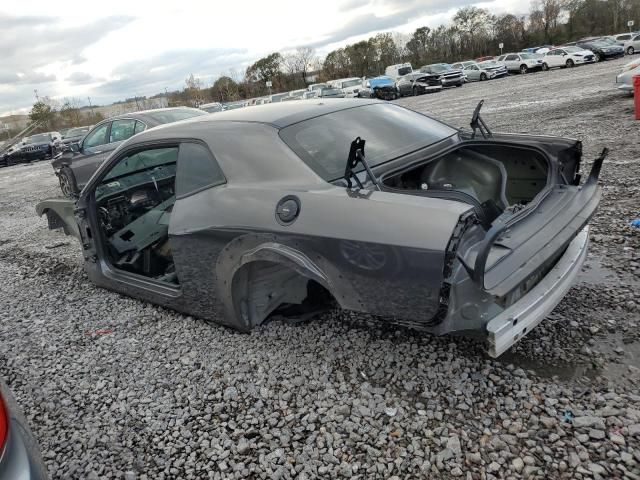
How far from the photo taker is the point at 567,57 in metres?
29.0

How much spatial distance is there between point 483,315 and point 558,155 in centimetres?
141

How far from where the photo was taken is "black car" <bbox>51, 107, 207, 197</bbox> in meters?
Result: 7.98

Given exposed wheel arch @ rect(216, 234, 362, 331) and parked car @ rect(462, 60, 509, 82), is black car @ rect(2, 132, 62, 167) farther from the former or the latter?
parked car @ rect(462, 60, 509, 82)

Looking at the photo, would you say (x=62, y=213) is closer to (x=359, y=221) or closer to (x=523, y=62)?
(x=359, y=221)

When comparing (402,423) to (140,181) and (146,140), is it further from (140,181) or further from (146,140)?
(140,181)

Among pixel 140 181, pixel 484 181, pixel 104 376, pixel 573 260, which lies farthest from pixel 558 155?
pixel 140 181

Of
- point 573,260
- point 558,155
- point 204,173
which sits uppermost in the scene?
point 204,173

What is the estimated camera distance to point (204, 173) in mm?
3061

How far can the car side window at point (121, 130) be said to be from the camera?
8.31m

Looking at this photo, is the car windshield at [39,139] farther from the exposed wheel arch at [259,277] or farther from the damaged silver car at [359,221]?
the exposed wheel arch at [259,277]

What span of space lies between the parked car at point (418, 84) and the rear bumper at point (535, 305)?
2820 cm

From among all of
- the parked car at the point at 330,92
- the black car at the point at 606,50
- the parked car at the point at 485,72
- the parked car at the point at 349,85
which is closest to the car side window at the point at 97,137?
the parked car at the point at 330,92

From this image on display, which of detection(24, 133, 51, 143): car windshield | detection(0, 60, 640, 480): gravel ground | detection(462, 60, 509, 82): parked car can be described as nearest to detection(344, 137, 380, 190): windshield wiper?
detection(0, 60, 640, 480): gravel ground

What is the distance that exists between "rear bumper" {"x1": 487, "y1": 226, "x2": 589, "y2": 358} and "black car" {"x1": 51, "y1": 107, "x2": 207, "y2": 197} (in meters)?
6.41
